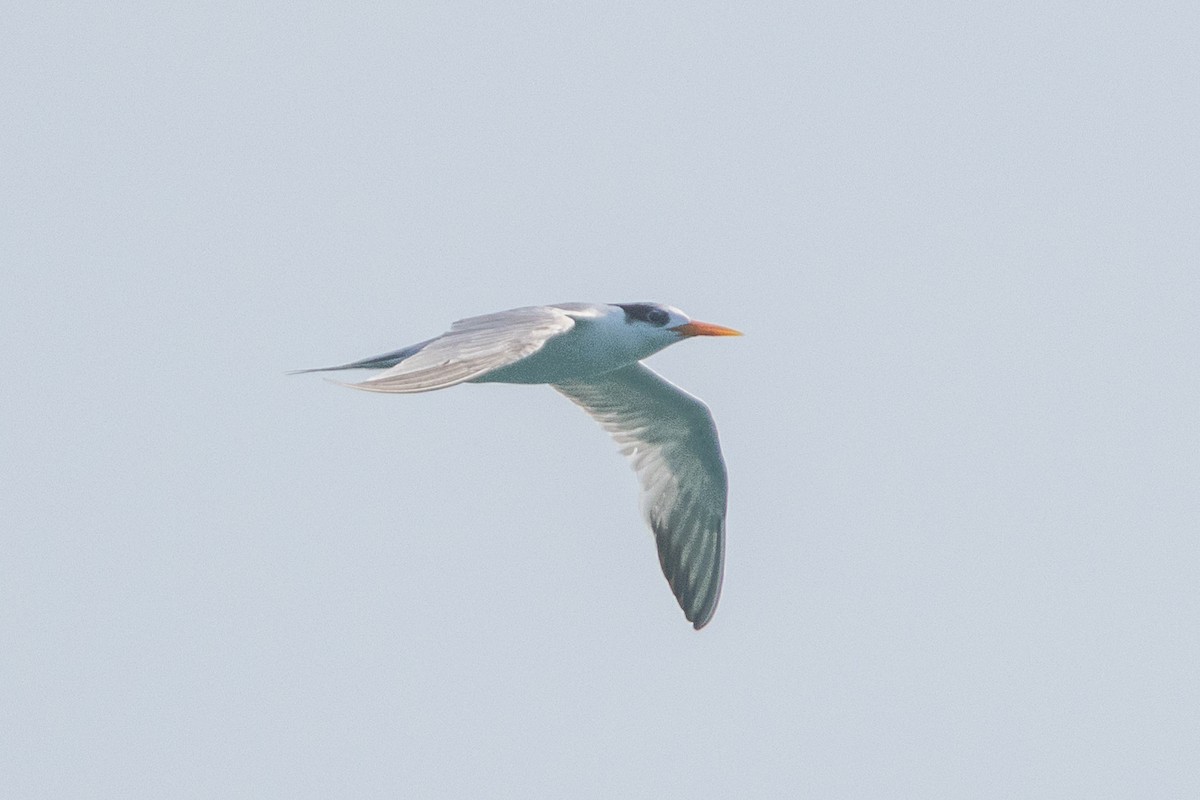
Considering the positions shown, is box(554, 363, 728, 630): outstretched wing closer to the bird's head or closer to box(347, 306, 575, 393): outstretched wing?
the bird's head

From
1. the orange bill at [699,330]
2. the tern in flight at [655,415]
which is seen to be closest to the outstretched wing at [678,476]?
the tern in flight at [655,415]

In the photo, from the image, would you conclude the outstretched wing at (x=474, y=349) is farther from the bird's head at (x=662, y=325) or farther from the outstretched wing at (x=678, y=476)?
the outstretched wing at (x=678, y=476)

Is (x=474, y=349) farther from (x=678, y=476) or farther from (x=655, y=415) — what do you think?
(x=678, y=476)

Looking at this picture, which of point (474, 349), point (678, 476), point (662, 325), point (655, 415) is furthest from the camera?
point (678, 476)

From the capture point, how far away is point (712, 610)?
15.8 meters

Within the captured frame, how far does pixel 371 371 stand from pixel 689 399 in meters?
3.24

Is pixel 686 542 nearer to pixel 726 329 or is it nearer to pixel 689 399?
pixel 689 399

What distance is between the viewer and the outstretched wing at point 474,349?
1084cm

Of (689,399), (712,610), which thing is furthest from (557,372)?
(712,610)

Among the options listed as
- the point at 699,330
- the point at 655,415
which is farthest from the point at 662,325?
the point at 655,415

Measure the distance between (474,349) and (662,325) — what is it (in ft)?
8.42

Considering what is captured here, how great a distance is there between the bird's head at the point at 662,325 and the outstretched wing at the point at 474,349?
3.22ft

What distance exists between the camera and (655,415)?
52.5ft

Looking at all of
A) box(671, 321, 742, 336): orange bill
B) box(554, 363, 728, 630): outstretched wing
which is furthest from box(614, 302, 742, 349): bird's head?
box(554, 363, 728, 630): outstretched wing
